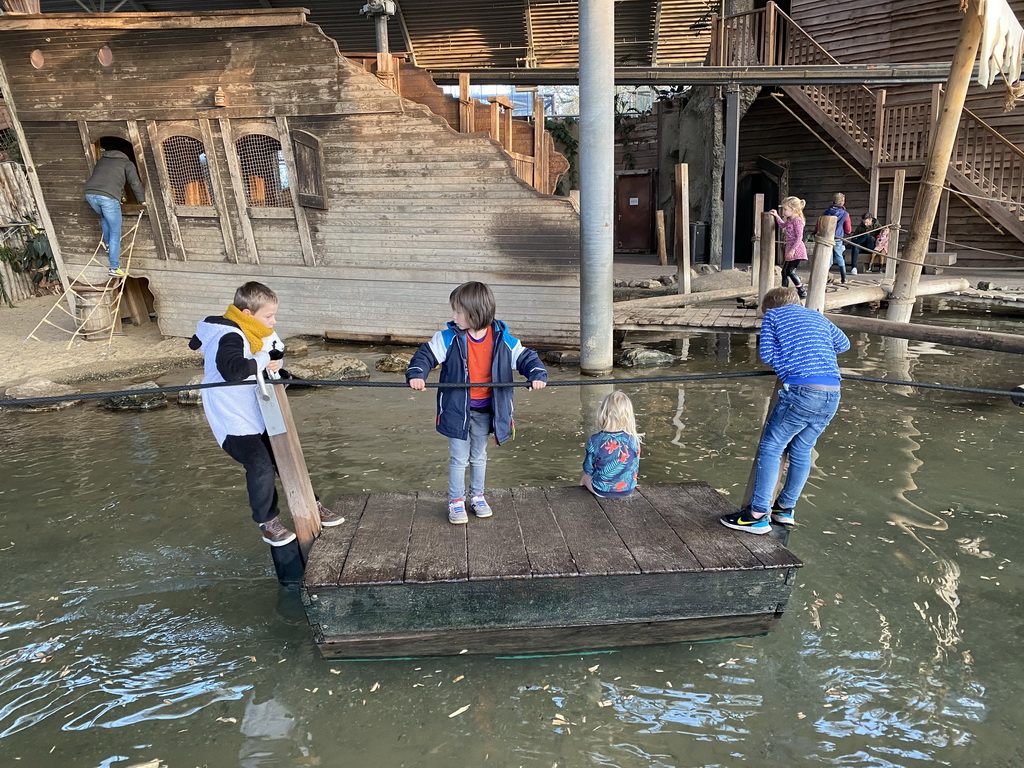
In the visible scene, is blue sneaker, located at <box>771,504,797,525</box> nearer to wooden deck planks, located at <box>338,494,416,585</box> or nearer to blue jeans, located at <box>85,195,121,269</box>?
wooden deck planks, located at <box>338,494,416,585</box>

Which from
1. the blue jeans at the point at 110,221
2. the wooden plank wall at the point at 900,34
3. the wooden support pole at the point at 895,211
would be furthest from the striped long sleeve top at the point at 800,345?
the wooden plank wall at the point at 900,34

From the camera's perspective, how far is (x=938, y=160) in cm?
752

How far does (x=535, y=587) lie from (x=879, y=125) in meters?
15.1

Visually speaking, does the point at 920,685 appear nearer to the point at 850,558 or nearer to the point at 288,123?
the point at 850,558

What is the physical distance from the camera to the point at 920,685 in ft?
10.7

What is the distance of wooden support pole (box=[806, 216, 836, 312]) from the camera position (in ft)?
25.1

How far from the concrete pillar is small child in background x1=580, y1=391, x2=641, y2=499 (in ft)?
15.5

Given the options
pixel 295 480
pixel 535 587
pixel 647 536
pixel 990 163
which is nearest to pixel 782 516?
pixel 647 536

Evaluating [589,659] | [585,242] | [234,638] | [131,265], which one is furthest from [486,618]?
[131,265]

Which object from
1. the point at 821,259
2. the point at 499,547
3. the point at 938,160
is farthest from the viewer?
the point at 821,259

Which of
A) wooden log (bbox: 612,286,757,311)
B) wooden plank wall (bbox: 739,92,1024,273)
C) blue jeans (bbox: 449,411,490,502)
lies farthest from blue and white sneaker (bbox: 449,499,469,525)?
wooden plank wall (bbox: 739,92,1024,273)

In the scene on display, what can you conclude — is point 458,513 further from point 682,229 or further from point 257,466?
point 682,229

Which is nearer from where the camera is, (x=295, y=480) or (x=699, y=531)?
(x=295, y=480)

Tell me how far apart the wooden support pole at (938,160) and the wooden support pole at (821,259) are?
0.94 metres
